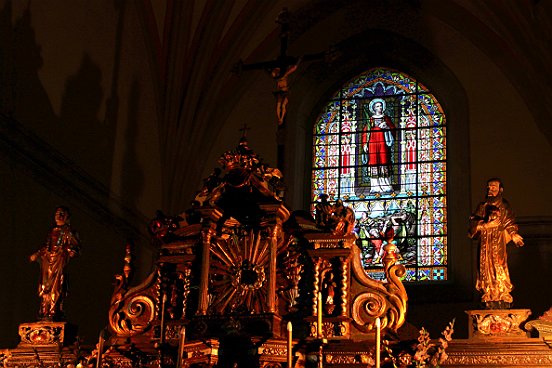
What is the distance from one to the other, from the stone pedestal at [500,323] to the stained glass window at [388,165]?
5.54 meters

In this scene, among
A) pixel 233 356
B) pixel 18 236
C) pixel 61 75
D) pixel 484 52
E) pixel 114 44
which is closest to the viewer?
pixel 233 356

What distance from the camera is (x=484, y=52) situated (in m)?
15.4

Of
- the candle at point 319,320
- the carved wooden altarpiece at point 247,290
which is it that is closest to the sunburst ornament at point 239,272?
the carved wooden altarpiece at point 247,290

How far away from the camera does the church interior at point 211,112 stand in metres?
12.3

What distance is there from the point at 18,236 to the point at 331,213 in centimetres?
406

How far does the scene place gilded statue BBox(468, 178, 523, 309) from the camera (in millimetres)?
8922

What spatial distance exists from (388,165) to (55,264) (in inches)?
252

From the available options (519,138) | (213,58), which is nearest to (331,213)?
(519,138)

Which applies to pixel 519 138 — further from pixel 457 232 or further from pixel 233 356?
pixel 233 356

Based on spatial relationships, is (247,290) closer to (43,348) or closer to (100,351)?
(100,351)

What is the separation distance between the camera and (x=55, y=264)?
10.3 meters

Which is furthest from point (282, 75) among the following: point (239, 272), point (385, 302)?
point (385, 302)

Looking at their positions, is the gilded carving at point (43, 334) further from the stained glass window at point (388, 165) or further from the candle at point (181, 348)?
the stained glass window at point (388, 165)

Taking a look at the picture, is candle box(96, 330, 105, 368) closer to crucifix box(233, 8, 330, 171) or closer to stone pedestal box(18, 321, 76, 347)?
stone pedestal box(18, 321, 76, 347)
